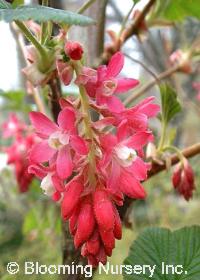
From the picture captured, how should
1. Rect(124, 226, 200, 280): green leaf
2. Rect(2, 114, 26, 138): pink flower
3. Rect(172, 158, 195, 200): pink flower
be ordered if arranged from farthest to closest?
Rect(2, 114, 26, 138): pink flower < Rect(172, 158, 195, 200): pink flower < Rect(124, 226, 200, 280): green leaf

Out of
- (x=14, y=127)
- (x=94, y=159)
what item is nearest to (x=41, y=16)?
(x=94, y=159)

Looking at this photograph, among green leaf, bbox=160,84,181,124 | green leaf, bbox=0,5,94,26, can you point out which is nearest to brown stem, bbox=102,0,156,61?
green leaf, bbox=160,84,181,124

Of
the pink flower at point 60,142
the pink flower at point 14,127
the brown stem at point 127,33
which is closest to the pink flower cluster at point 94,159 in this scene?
the pink flower at point 60,142

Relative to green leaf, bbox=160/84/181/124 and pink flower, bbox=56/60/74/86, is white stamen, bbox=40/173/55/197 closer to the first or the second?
pink flower, bbox=56/60/74/86

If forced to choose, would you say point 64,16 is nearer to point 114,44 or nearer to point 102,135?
point 102,135

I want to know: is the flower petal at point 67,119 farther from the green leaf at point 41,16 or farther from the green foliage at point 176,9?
the green foliage at point 176,9

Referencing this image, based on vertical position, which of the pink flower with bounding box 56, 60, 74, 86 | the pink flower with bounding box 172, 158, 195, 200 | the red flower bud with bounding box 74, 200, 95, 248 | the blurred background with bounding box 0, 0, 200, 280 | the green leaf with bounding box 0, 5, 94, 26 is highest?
the green leaf with bounding box 0, 5, 94, 26

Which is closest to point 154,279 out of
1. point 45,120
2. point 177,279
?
point 177,279
